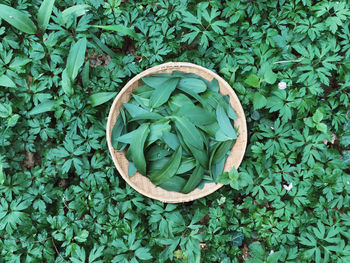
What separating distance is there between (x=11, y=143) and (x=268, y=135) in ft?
5.72

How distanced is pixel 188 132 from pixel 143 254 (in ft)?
2.71

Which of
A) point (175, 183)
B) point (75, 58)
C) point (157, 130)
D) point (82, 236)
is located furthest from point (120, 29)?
point (82, 236)

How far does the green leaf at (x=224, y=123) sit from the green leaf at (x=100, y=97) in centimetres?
71

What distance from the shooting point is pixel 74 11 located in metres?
2.11

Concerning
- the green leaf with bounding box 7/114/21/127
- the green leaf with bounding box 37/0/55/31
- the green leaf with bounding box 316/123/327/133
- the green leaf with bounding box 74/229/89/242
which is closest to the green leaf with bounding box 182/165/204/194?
the green leaf with bounding box 74/229/89/242

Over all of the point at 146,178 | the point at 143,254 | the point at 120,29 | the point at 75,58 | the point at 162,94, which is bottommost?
the point at 143,254

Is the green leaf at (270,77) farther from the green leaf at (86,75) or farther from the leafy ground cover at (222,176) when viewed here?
the green leaf at (86,75)

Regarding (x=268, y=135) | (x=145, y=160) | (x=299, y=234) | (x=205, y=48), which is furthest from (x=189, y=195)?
(x=205, y=48)

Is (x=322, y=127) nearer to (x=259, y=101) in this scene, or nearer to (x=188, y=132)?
(x=259, y=101)

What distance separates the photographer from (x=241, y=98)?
2.10 meters

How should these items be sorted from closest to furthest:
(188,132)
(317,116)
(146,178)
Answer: (188,132) → (317,116) → (146,178)

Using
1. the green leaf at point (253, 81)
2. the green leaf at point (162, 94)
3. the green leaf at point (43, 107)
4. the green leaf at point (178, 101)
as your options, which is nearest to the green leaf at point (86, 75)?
the green leaf at point (43, 107)

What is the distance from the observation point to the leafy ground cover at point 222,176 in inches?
78.7

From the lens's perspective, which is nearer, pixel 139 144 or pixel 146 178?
pixel 139 144
